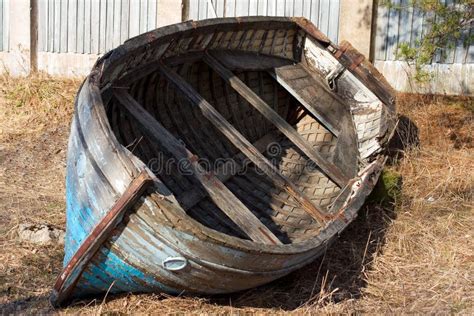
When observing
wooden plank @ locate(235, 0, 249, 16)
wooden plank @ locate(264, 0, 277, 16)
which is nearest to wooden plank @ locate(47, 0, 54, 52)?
wooden plank @ locate(235, 0, 249, 16)

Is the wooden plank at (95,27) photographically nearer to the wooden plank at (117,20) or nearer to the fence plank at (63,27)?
the wooden plank at (117,20)

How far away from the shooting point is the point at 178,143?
5043 mm

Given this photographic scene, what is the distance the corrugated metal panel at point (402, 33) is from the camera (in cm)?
→ 812

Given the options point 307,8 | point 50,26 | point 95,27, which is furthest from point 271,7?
point 50,26

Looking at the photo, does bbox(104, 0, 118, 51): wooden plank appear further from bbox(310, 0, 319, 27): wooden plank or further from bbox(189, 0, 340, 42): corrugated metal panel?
bbox(310, 0, 319, 27): wooden plank

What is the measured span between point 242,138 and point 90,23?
447 cm

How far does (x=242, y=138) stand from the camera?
226 inches

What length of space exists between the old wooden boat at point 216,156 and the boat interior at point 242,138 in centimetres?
1

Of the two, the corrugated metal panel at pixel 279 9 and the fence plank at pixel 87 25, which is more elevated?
the corrugated metal panel at pixel 279 9

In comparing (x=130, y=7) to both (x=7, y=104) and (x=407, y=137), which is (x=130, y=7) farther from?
(x=407, y=137)

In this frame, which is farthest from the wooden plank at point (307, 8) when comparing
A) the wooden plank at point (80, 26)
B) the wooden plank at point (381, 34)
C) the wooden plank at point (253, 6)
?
the wooden plank at point (80, 26)

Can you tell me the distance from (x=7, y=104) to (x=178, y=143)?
447cm

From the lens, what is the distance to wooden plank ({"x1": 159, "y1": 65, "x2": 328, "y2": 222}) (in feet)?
18.2

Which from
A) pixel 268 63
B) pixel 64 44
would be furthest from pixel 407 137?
pixel 64 44
